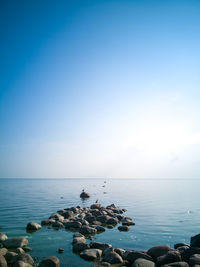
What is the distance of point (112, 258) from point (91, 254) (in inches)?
53.3

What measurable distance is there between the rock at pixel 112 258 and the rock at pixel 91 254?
0.56 meters

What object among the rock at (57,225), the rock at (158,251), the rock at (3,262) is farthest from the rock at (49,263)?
the rock at (57,225)

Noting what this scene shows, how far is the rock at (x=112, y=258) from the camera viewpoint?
10.2 meters

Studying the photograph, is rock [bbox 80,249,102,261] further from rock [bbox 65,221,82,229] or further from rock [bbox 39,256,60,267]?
rock [bbox 65,221,82,229]

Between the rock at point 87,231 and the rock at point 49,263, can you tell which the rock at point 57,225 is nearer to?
the rock at point 87,231

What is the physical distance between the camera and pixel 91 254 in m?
10.8

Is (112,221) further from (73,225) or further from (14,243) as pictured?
(14,243)

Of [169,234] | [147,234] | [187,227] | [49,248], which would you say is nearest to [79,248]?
[49,248]

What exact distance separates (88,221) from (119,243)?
6560 mm

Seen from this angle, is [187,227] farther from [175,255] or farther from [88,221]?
[175,255]

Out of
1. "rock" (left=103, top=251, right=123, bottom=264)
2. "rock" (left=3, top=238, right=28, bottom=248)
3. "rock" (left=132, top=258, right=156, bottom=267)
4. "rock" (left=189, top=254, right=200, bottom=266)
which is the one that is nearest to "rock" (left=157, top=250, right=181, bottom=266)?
"rock" (left=132, top=258, right=156, bottom=267)

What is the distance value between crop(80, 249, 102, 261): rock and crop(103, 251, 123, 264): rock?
1.85 ft

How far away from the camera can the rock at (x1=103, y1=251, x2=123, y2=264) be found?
1016 cm

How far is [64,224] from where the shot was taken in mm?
18328
